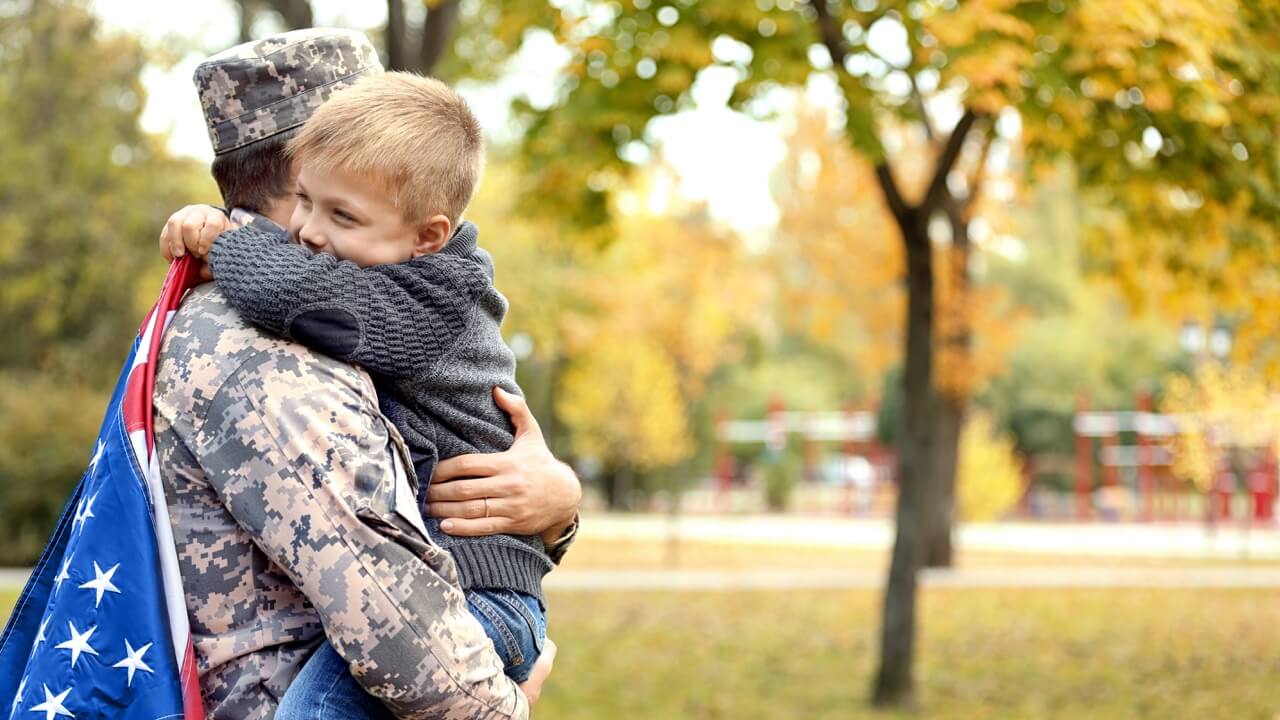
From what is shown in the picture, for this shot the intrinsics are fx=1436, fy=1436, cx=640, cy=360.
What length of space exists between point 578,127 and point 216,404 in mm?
7045

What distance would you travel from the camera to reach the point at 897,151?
2086 cm

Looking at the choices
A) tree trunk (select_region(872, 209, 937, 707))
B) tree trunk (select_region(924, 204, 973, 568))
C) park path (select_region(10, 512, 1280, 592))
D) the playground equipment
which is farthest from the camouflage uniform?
the playground equipment

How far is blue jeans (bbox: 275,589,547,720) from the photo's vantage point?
1938 millimetres

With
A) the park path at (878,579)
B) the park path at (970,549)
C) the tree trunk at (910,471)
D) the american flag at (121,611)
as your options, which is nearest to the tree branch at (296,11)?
the tree trunk at (910,471)

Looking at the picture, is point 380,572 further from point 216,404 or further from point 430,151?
point 430,151

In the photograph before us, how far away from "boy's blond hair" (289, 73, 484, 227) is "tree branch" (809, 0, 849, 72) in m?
6.83

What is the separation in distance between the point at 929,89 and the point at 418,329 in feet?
24.4

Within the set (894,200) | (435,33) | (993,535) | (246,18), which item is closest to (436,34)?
(435,33)

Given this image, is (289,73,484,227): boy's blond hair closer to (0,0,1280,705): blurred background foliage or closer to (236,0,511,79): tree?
(0,0,1280,705): blurred background foliage

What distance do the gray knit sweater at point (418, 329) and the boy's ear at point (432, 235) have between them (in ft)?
0.06

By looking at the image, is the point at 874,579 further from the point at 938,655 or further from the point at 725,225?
the point at 725,225

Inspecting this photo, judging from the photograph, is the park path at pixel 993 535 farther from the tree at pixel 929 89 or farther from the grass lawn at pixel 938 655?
the tree at pixel 929 89

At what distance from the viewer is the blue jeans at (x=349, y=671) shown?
1.94m

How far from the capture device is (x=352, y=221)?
2.06 metres
